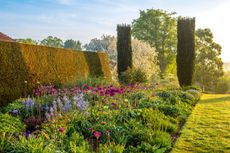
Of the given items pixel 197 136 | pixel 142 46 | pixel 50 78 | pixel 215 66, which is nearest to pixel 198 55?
pixel 215 66

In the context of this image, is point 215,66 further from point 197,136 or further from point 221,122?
point 197,136

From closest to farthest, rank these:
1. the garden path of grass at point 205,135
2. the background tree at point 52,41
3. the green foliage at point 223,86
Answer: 1. the garden path of grass at point 205,135
2. the green foliage at point 223,86
3. the background tree at point 52,41

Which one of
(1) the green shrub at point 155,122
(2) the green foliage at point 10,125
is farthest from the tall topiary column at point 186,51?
(2) the green foliage at point 10,125

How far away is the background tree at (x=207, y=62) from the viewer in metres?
31.4

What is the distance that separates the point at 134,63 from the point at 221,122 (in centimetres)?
1425

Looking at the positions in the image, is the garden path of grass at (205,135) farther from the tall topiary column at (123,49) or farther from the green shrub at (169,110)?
the tall topiary column at (123,49)

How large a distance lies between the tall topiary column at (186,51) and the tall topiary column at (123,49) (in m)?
3.32

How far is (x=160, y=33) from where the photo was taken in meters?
36.4

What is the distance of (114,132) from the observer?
5.32m

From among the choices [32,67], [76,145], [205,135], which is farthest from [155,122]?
[32,67]

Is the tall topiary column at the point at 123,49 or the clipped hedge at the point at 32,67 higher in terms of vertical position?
the tall topiary column at the point at 123,49

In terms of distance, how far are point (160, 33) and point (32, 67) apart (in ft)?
90.1

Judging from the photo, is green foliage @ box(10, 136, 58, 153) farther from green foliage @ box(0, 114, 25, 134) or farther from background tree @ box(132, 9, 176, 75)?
background tree @ box(132, 9, 176, 75)

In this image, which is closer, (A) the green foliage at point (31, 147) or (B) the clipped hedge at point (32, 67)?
(A) the green foliage at point (31, 147)
